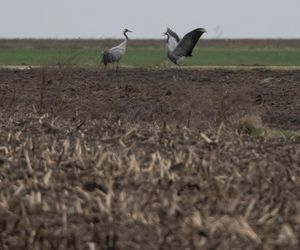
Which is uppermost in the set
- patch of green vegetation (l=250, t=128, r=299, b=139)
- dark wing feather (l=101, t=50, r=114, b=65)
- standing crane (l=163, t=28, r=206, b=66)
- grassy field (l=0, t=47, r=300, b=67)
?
patch of green vegetation (l=250, t=128, r=299, b=139)

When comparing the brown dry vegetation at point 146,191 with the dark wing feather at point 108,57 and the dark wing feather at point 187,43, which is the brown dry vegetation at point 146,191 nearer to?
the dark wing feather at point 187,43

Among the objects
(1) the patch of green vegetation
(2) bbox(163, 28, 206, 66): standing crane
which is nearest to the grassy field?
(2) bbox(163, 28, 206, 66): standing crane

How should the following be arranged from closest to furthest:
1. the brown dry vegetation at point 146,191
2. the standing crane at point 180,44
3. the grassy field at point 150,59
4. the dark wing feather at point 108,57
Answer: the brown dry vegetation at point 146,191 < the standing crane at point 180,44 < the dark wing feather at point 108,57 < the grassy field at point 150,59

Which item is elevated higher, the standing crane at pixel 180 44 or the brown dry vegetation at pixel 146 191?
the brown dry vegetation at pixel 146 191

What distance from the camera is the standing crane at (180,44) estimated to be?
26947mm

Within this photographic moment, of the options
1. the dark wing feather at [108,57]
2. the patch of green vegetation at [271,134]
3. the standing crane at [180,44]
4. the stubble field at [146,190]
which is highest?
the stubble field at [146,190]

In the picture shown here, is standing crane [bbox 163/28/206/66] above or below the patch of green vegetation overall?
below

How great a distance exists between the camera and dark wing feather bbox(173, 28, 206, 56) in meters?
26.6

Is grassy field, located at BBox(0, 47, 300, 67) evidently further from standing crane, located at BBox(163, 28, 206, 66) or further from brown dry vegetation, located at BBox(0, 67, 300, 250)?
brown dry vegetation, located at BBox(0, 67, 300, 250)

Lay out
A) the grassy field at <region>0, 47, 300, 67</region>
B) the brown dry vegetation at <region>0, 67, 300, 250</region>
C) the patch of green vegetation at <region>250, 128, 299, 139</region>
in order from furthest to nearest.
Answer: the grassy field at <region>0, 47, 300, 67</region> < the patch of green vegetation at <region>250, 128, 299, 139</region> < the brown dry vegetation at <region>0, 67, 300, 250</region>

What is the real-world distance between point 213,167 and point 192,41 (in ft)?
76.7

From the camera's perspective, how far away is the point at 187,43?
27.9 meters
